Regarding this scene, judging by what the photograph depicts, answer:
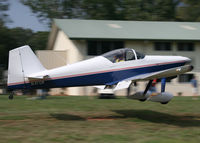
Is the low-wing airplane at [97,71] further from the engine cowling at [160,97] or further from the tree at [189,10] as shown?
the tree at [189,10]

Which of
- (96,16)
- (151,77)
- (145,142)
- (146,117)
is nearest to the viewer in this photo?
(145,142)

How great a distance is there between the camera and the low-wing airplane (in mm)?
10438

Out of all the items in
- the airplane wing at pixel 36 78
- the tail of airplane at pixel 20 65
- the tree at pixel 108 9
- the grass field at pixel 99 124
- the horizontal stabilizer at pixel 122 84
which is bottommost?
the grass field at pixel 99 124

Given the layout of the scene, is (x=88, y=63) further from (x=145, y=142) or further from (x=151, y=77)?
(x=145, y=142)

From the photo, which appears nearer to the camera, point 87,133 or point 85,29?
point 87,133

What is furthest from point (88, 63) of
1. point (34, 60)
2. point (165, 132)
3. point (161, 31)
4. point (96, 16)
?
point (96, 16)

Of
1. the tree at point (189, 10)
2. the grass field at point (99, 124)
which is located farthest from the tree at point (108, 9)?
the grass field at point (99, 124)

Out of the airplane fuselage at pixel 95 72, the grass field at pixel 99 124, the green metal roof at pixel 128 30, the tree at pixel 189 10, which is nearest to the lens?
the grass field at pixel 99 124

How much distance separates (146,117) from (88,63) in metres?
2.93

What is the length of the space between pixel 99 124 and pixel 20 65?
11.0 feet

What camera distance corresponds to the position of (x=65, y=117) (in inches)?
431

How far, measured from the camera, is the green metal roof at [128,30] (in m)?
26.7

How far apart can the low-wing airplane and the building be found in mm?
14175

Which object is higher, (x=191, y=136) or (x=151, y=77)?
(x=151, y=77)
